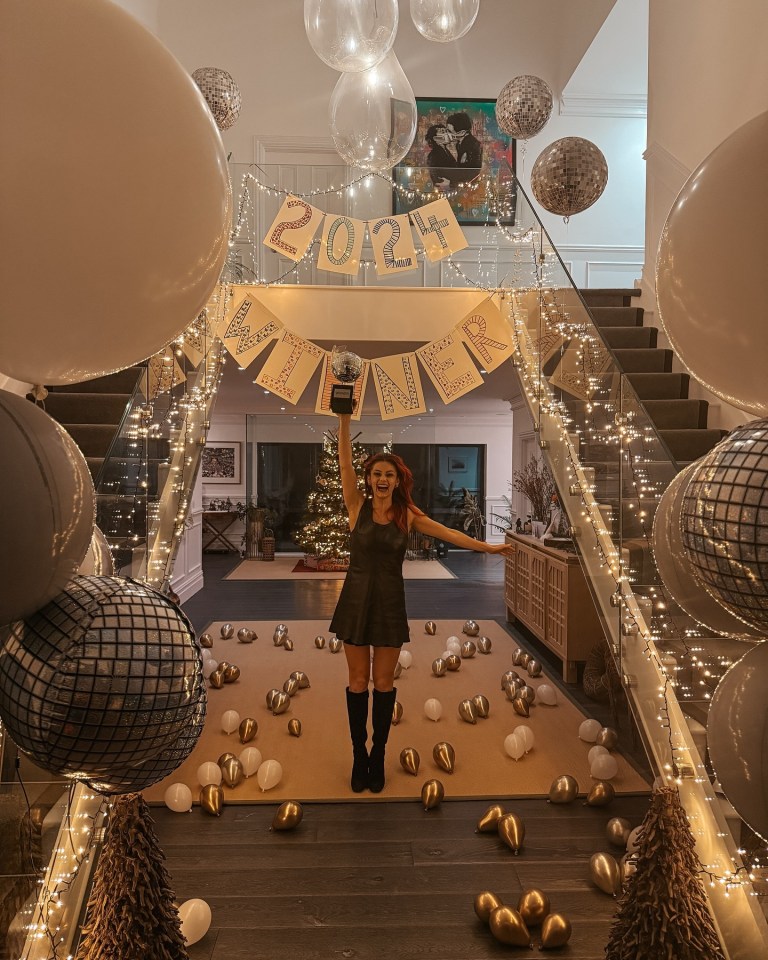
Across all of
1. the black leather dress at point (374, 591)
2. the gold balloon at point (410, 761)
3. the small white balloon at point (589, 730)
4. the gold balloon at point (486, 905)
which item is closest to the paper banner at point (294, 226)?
the black leather dress at point (374, 591)

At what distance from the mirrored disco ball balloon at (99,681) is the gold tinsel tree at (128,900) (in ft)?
2.85

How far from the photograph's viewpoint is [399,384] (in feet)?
14.4

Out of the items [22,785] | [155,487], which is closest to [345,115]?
[155,487]

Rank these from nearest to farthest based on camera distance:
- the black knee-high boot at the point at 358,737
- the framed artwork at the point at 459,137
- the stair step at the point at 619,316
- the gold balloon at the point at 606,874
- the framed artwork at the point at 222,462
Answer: the gold balloon at the point at 606,874 → the black knee-high boot at the point at 358,737 → the stair step at the point at 619,316 → the framed artwork at the point at 459,137 → the framed artwork at the point at 222,462

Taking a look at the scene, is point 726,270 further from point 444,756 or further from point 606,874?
point 444,756

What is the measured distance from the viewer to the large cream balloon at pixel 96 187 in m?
0.82

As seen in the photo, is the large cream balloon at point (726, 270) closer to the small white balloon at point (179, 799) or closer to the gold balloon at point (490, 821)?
the gold balloon at point (490, 821)

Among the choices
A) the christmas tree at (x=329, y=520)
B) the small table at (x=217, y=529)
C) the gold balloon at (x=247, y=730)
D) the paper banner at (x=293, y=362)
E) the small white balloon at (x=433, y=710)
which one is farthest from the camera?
the small table at (x=217, y=529)

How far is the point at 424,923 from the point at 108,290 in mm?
2330

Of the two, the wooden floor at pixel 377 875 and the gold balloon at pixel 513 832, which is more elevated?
the gold balloon at pixel 513 832

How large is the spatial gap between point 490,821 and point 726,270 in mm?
2558

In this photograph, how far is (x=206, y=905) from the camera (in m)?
2.25

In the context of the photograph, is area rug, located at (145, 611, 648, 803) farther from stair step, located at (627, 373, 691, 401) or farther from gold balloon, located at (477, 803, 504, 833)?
stair step, located at (627, 373, 691, 401)

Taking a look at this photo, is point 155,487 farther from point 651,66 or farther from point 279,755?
point 651,66
